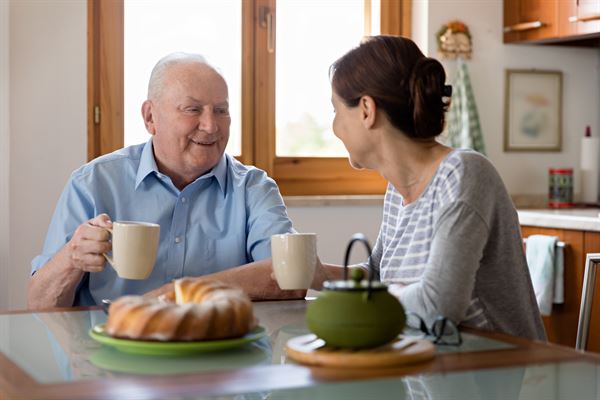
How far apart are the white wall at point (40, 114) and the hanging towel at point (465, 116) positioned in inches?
61.4

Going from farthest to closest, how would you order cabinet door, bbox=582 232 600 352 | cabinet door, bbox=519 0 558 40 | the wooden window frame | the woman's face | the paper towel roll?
the paper towel roll → cabinet door, bbox=519 0 558 40 → the wooden window frame → cabinet door, bbox=582 232 600 352 → the woman's face

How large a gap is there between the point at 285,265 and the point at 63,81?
1.97 metres

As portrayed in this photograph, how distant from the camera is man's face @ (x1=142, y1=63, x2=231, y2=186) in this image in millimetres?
2217

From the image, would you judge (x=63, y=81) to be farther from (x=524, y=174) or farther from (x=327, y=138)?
(x=524, y=174)

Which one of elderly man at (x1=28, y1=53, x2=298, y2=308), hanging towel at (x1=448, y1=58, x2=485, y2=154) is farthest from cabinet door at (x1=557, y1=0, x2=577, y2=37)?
elderly man at (x1=28, y1=53, x2=298, y2=308)

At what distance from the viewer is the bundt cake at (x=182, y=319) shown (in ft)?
3.94

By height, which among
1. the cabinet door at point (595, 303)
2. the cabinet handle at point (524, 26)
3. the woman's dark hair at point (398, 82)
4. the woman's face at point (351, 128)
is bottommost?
the cabinet door at point (595, 303)

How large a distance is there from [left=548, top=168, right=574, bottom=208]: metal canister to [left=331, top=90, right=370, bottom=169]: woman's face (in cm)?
239

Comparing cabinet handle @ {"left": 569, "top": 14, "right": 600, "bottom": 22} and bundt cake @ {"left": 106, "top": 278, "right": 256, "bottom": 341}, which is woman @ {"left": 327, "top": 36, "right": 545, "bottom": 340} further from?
cabinet handle @ {"left": 569, "top": 14, "right": 600, "bottom": 22}

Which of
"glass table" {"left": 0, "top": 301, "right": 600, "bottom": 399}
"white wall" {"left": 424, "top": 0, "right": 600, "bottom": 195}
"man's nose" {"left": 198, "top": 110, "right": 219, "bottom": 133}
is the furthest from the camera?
"white wall" {"left": 424, "top": 0, "right": 600, "bottom": 195}

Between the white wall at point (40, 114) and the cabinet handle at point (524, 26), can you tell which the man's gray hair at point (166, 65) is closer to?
the white wall at point (40, 114)

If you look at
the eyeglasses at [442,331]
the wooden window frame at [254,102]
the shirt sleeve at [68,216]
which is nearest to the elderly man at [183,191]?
the shirt sleeve at [68,216]

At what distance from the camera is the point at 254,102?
3.73 meters

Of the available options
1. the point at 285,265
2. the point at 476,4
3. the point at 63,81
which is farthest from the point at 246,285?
the point at 476,4
